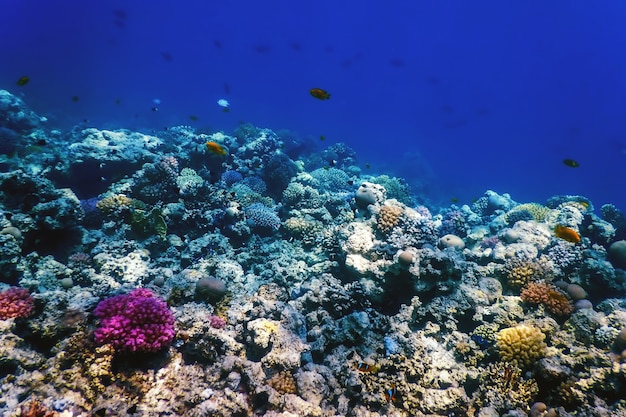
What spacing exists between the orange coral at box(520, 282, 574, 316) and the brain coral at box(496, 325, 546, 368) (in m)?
1.25

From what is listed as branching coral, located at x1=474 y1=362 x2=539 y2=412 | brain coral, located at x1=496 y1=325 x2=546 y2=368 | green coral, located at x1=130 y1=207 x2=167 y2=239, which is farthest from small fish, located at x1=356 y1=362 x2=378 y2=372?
green coral, located at x1=130 y1=207 x2=167 y2=239

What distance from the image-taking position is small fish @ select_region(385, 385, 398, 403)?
4.12m

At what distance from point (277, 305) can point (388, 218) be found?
3639 millimetres

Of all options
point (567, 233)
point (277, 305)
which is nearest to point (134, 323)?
point (277, 305)

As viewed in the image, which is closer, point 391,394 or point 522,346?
point 391,394

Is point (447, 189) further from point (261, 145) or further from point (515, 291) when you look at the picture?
point (515, 291)

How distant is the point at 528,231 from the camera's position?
914 centimetres

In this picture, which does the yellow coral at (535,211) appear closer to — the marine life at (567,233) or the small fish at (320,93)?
the marine life at (567,233)

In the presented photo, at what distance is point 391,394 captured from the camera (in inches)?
161

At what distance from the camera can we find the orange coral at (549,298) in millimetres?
6082

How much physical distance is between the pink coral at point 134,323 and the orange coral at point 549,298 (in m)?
6.62

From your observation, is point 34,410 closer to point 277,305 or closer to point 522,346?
point 277,305

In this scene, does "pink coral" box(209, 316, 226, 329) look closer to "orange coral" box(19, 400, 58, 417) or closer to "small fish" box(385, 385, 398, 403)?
"orange coral" box(19, 400, 58, 417)

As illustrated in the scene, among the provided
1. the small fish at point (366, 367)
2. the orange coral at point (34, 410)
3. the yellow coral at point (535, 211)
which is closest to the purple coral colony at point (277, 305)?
the orange coral at point (34, 410)
